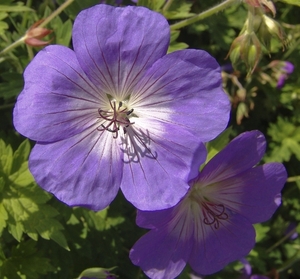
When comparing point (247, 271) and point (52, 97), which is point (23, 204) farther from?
point (247, 271)

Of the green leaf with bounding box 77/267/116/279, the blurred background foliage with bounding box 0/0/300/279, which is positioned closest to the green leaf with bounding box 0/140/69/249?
the blurred background foliage with bounding box 0/0/300/279

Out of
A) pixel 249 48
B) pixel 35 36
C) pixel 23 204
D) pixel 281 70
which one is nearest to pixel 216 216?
pixel 249 48

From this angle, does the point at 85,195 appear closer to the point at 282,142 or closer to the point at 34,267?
the point at 34,267

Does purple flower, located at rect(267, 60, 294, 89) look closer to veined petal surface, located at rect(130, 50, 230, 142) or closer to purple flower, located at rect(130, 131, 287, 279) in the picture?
purple flower, located at rect(130, 131, 287, 279)

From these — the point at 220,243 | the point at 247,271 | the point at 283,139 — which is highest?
the point at 220,243

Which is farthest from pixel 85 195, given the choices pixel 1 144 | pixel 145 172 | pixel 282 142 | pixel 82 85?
pixel 282 142

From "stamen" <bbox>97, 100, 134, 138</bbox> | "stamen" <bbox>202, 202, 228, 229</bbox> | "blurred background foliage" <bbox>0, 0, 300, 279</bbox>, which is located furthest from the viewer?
"blurred background foliage" <bbox>0, 0, 300, 279</bbox>

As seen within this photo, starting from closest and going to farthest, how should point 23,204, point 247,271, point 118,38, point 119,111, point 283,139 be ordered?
1. point 118,38
2. point 119,111
3. point 23,204
4. point 247,271
5. point 283,139
